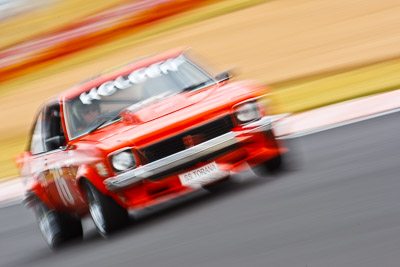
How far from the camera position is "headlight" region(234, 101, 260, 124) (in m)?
7.08

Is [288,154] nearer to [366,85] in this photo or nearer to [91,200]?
[91,200]

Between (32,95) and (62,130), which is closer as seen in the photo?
(62,130)

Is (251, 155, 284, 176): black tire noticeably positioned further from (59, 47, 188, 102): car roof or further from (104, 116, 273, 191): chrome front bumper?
(59, 47, 188, 102): car roof

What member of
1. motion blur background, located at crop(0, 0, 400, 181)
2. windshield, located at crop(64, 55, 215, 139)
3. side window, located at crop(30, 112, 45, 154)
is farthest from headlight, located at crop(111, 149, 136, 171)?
motion blur background, located at crop(0, 0, 400, 181)

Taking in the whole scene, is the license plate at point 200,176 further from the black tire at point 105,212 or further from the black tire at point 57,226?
the black tire at point 57,226

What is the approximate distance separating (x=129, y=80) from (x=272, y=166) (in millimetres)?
1491

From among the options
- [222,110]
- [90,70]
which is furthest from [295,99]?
[90,70]

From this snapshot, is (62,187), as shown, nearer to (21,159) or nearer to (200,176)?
(21,159)

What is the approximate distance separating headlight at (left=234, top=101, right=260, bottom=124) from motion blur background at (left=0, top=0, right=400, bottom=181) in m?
4.93

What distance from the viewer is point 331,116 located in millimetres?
10891

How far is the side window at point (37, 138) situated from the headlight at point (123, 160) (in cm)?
144

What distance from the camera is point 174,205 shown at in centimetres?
757

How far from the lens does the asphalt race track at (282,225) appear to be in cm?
478

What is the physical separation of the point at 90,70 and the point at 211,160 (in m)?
14.4
